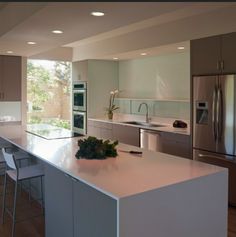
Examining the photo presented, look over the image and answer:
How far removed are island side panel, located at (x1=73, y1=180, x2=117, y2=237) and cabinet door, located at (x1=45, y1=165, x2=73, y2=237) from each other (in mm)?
110

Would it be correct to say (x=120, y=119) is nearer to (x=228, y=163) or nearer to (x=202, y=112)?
(x=202, y=112)

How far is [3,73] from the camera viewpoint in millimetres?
5879

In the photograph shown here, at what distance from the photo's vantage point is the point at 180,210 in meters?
2.01

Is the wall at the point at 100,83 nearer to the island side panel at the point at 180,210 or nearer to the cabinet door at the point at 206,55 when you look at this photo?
the cabinet door at the point at 206,55

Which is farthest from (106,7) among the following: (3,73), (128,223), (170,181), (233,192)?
(3,73)

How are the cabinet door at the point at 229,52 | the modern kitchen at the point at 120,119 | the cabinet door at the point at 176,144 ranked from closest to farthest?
the modern kitchen at the point at 120,119, the cabinet door at the point at 229,52, the cabinet door at the point at 176,144

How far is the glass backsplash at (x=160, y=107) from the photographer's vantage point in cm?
521

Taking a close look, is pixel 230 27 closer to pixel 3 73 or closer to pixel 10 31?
pixel 10 31

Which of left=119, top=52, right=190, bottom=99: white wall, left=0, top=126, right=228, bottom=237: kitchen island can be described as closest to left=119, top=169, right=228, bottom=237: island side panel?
left=0, top=126, right=228, bottom=237: kitchen island

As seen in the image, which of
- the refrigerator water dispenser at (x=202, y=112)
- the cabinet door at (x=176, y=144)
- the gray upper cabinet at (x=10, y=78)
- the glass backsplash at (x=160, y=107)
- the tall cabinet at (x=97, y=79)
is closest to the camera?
the refrigerator water dispenser at (x=202, y=112)

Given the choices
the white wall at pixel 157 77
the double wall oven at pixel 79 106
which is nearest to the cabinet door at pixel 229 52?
the white wall at pixel 157 77

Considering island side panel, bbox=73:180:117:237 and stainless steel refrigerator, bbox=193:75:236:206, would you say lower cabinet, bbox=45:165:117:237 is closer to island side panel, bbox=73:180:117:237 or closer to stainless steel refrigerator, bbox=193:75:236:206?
island side panel, bbox=73:180:117:237

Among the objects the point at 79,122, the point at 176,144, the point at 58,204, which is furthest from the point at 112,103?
the point at 58,204

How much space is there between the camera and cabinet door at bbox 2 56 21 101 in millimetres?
5898
